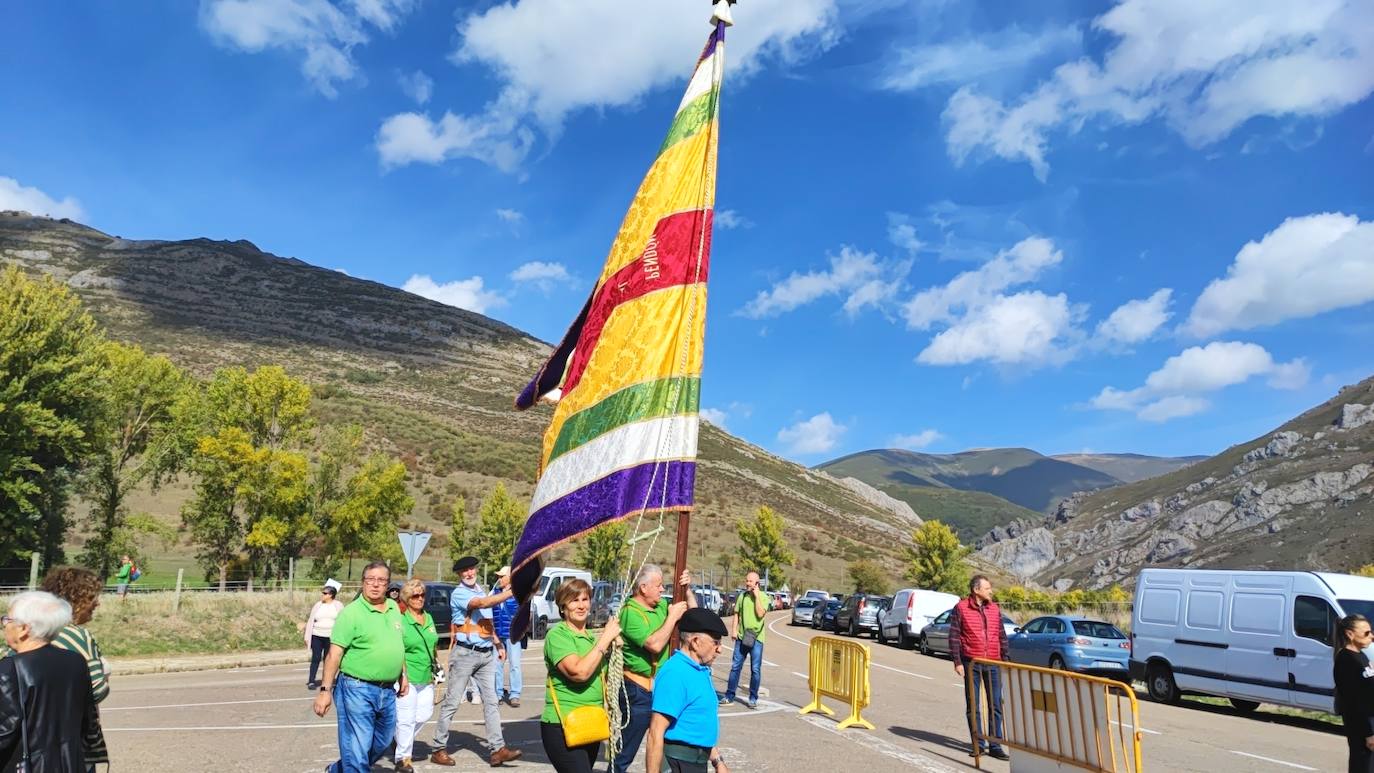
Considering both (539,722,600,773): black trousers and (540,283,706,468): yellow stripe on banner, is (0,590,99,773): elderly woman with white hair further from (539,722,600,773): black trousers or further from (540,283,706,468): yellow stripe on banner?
(540,283,706,468): yellow stripe on banner

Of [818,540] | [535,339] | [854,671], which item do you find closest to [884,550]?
[818,540]

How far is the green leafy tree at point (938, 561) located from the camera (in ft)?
186

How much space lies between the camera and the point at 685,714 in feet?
14.9

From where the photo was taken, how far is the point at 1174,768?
31.3 feet

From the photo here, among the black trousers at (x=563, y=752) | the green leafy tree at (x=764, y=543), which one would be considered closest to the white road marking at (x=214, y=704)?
the black trousers at (x=563, y=752)

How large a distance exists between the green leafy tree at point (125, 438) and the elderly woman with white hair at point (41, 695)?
111 ft

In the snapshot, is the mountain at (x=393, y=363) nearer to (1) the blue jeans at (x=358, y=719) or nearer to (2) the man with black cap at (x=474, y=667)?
(2) the man with black cap at (x=474, y=667)

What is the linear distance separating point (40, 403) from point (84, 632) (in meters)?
31.3

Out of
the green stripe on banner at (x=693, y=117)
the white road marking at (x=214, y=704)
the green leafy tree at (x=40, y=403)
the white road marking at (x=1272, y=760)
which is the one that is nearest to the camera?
the green stripe on banner at (x=693, y=117)

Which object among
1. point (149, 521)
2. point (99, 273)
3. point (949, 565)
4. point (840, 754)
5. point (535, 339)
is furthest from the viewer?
point (535, 339)

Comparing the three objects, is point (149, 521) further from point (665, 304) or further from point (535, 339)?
point (535, 339)

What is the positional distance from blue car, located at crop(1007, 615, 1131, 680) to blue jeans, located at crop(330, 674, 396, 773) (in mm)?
16371

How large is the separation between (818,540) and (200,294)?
73621 millimetres

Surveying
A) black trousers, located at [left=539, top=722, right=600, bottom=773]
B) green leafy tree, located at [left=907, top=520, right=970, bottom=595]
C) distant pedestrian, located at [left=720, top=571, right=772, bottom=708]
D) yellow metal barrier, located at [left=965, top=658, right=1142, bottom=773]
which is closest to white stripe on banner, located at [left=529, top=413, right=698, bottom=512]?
black trousers, located at [left=539, top=722, right=600, bottom=773]
